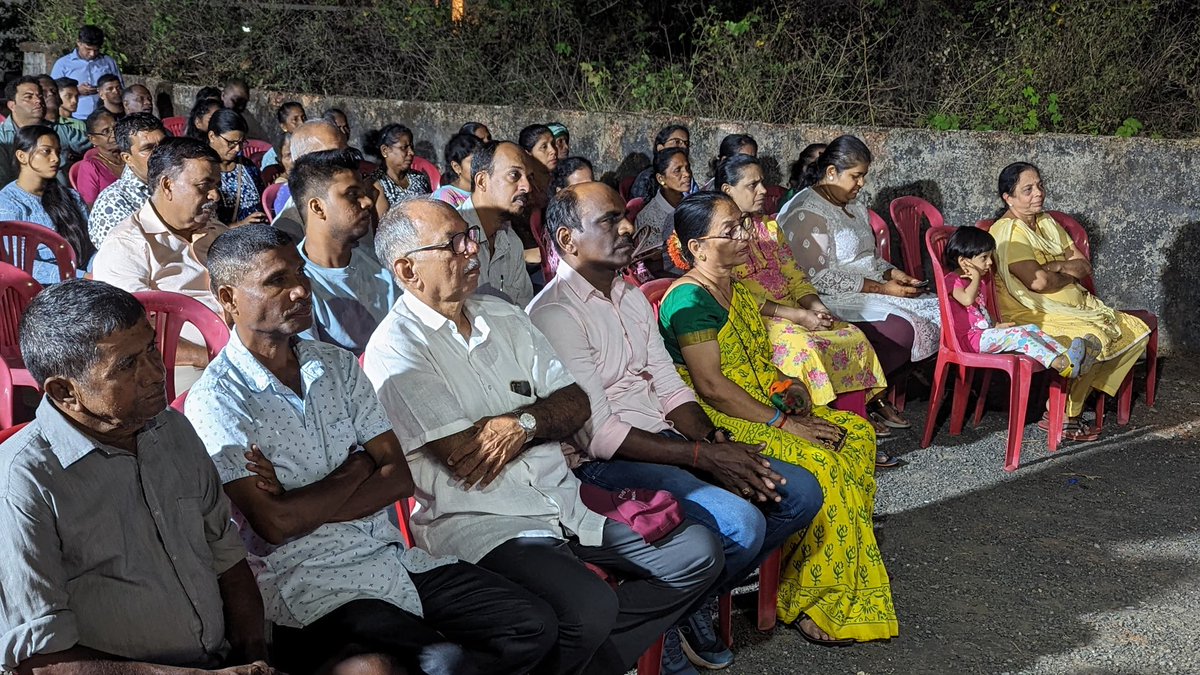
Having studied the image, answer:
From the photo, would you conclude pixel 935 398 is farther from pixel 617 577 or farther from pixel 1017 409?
pixel 617 577

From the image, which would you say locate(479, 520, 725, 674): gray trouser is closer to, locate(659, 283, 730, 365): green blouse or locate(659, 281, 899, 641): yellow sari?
locate(659, 281, 899, 641): yellow sari

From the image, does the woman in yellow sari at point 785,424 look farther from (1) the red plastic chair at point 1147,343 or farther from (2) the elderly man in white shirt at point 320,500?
(1) the red plastic chair at point 1147,343

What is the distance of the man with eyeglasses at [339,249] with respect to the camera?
3.43 m

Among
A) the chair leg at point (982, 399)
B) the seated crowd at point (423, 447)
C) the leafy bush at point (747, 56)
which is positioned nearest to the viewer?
the seated crowd at point (423, 447)

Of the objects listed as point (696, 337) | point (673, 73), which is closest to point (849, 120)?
point (673, 73)

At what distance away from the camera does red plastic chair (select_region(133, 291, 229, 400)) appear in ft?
10.5

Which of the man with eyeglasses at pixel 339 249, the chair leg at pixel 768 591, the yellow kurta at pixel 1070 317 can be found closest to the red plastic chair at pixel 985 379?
the yellow kurta at pixel 1070 317

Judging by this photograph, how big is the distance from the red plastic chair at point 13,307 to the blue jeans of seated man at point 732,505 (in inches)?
69.9

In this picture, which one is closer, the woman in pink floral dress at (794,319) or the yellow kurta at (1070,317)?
the woman in pink floral dress at (794,319)

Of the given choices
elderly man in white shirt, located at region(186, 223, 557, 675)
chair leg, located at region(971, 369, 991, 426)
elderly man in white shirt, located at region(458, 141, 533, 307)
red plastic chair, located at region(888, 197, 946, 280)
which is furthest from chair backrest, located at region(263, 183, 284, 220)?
chair leg, located at region(971, 369, 991, 426)

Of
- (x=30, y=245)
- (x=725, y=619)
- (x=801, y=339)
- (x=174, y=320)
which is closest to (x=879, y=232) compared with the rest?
(x=801, y=339)

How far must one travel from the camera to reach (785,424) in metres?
3.43

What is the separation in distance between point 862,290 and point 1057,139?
1.98 m

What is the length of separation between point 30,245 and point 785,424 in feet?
9.75
